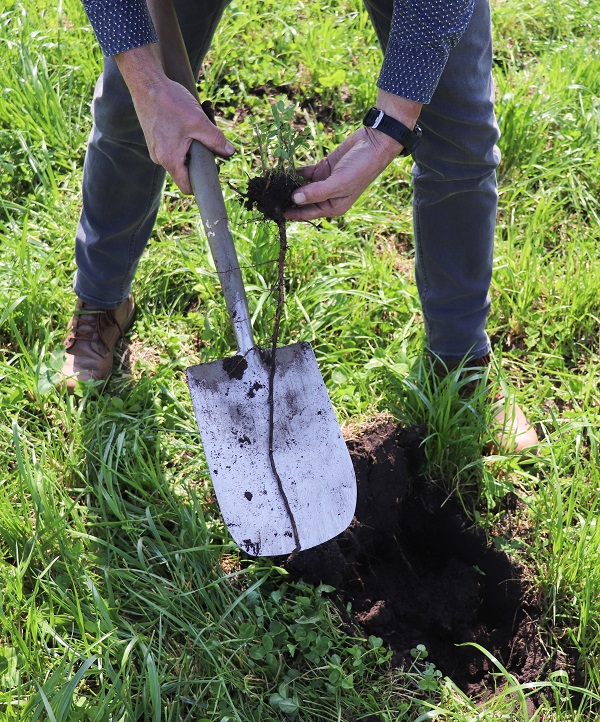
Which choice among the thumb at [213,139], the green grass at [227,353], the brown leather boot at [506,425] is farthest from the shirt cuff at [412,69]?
the brown leather boot at [506,425]

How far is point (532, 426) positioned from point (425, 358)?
0.41m

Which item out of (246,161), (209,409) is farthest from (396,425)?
(246,161)

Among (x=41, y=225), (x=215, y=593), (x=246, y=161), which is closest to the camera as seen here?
(x=215, y=593)

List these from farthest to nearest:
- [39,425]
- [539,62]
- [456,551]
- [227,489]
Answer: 1. [539,62]
2. [39,425]
3. [456,551]
4. [227,489]

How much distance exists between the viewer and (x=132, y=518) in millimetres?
2023

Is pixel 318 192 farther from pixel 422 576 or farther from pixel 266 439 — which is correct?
pixel 422 576

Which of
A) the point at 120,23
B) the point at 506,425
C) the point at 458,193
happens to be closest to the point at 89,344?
the point at 120,23

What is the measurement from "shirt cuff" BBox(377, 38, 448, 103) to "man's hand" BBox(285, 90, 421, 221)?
22 mm

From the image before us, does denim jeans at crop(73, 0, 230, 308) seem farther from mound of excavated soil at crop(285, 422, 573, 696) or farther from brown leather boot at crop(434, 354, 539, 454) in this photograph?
brown leather boot at crop(434, 354, 539, 454)

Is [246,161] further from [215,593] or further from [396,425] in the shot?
[215,593]

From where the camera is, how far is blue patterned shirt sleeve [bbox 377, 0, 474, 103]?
1505 millimetres

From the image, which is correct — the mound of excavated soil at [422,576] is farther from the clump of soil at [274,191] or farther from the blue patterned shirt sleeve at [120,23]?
the blue patterned shirt sleeve at [120,23]

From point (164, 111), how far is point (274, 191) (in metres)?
0.30

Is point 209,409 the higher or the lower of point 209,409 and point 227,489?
the higher
